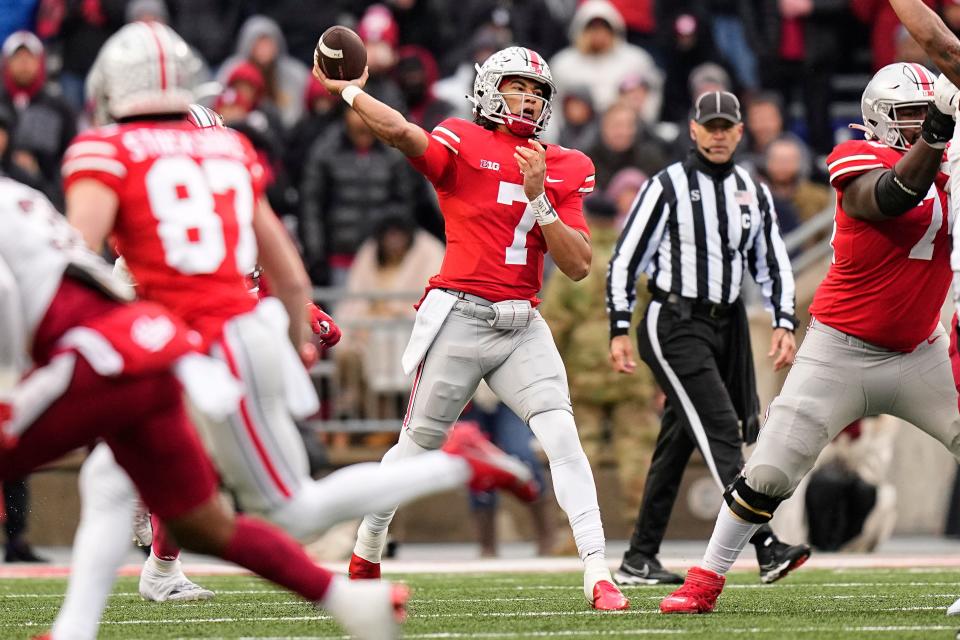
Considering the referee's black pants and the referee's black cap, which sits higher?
the referee's black cap

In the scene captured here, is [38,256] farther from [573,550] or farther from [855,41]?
[855,41]

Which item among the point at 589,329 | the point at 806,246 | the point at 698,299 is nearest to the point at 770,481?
the point at 698,299

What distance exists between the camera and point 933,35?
526 centimetres

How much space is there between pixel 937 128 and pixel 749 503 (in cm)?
138

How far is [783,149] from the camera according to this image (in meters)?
11.5

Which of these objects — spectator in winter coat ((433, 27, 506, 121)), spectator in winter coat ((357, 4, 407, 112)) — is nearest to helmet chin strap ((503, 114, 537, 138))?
spectator in winter coat ((357, 4, 407, 112))

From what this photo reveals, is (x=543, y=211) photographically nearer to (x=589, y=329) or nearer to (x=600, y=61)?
(x=589, y=329)

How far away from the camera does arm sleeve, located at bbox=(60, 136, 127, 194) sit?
14.3 ft

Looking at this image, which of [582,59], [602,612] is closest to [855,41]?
[582,59]

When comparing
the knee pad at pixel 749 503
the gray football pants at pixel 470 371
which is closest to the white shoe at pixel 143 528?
the gray football pants at pixel 470 371

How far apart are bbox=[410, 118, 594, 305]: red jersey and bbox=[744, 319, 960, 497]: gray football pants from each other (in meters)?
1.13

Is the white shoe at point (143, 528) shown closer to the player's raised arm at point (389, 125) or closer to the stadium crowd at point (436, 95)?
the player's raised arm at point (389, 125)

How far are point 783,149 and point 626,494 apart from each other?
2738 millimetres

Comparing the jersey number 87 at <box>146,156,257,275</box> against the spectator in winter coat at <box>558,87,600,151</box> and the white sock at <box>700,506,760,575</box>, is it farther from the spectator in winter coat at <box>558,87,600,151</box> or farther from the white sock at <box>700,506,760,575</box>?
the spectator in winter coat at <box>558,87,600,151</box>
